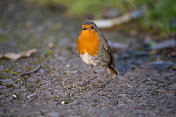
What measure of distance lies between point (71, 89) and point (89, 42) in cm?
70

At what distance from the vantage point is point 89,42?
2.98 metres

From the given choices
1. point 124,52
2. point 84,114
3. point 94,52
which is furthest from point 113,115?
point 124,52

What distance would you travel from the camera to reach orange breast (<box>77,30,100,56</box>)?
2.97 meters

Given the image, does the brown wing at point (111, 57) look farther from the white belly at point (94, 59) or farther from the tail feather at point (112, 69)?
the white belly at point (94, 59)

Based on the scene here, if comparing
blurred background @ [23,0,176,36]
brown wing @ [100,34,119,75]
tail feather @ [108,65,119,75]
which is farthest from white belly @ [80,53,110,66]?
blurred background @ [23,0,176,36]

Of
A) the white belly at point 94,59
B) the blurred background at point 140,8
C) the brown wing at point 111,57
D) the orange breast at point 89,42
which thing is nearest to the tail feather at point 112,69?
the brown wing at point 111,57

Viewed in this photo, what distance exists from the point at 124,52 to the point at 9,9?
5464 millimetres

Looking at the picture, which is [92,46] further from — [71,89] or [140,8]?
[140,8]

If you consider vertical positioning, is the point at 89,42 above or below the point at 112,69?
above

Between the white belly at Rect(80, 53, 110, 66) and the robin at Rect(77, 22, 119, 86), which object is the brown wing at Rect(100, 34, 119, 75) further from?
the white belly at Rect(80, 53, 110, 66)

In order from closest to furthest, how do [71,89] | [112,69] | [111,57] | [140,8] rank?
[71,89] → [111,57] → [112,69] → [140,8]

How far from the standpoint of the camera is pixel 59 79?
3.22 meters

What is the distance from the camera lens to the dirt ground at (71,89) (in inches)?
89.7

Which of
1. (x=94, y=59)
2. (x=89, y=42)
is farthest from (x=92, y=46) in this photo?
(x=94, y=59)
